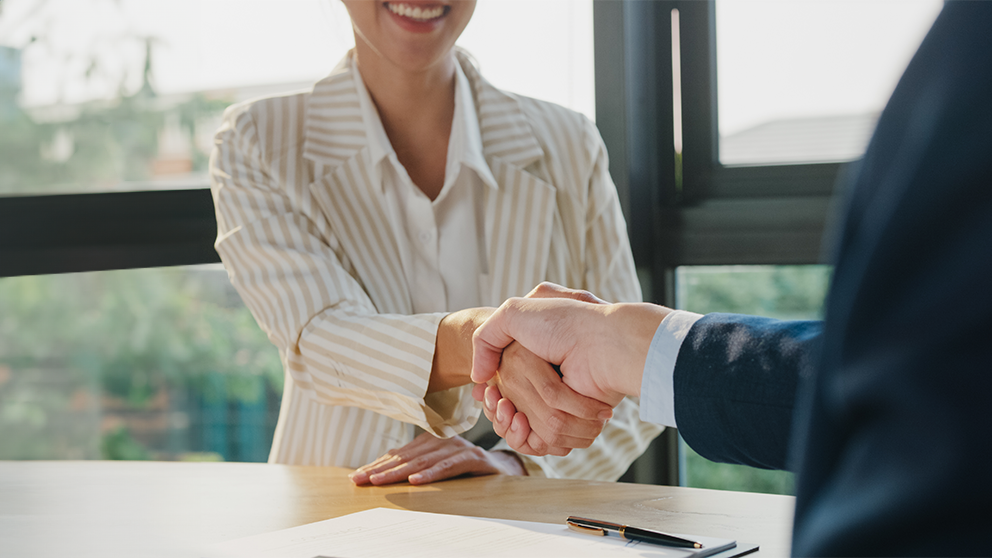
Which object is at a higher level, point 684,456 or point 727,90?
point 727,90

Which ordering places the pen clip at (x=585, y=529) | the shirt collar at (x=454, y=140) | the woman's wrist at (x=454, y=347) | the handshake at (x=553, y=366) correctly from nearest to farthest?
the pen clip at (x=585, y=529)
the handshake at (x=553, y=366)
the woman's wrist at (x=454, y=347)
the shirt collar at (x=454, y=140)

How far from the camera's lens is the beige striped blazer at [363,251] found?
134 cm

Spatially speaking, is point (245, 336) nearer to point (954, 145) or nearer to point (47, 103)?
point (47, 103)

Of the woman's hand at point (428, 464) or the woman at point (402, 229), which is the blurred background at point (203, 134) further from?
the woman's hand at point (428, 464)

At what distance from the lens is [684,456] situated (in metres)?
2.13

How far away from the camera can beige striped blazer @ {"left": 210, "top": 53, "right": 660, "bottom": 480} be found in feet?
4.40

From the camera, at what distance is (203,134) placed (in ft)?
6.87

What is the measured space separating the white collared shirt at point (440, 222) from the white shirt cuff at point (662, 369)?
0.70 meters

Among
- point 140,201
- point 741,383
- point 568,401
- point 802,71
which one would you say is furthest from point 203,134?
point 741,383

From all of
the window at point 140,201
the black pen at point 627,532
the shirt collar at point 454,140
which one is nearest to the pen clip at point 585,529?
the black pen at point 627,532

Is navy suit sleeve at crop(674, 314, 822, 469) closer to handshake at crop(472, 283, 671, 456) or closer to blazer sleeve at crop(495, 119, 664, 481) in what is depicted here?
handshake at crop(472, 283, 671, 456)

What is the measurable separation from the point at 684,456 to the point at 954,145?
1.95 m

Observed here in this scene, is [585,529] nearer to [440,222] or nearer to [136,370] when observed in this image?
[440,222]

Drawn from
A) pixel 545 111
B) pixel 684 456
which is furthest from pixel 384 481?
pixel 684 456
